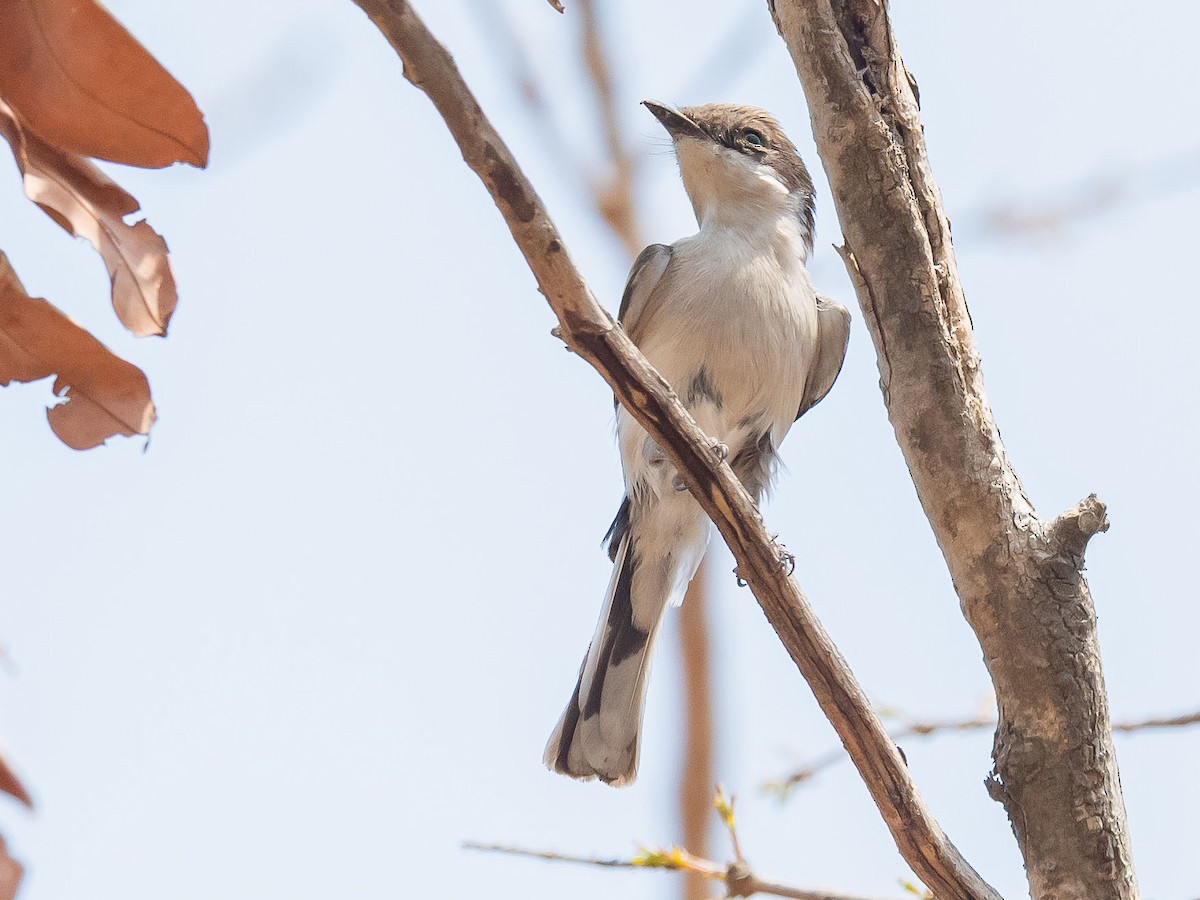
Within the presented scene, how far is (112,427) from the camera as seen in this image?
1392mm

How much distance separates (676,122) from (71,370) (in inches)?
143

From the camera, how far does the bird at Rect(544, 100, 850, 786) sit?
384 cm

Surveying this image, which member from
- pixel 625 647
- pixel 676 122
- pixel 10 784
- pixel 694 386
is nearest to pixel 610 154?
pixel 676 122

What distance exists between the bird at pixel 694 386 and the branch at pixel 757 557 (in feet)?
5.28

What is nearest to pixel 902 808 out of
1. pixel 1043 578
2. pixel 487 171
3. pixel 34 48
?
pixel 1043 578

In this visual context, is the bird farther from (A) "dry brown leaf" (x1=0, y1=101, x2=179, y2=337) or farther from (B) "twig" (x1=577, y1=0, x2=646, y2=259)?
(A) "dry brown leaf" (x1=0, y1=101, x2=179, y2=337)

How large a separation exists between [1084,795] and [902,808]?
1.07 feet

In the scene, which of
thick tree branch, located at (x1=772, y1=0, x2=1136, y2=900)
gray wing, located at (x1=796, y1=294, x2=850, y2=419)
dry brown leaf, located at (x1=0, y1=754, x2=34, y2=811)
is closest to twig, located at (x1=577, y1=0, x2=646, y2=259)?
gray wing, located at (x1=796, y1=294, x2=850, y2=419)

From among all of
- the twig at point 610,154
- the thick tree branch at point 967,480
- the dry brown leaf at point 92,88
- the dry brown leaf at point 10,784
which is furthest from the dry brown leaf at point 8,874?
the twig at point 610,154

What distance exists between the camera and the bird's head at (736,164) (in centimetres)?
457

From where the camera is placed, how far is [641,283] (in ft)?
14.2

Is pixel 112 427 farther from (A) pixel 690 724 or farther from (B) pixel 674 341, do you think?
(A) pixel 690 724

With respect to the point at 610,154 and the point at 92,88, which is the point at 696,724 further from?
the point at 92,88

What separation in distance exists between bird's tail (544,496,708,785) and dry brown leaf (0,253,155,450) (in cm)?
252
